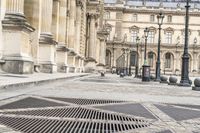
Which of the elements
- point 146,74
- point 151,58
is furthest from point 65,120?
point 151,58

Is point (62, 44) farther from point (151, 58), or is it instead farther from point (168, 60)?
point (168, 60)

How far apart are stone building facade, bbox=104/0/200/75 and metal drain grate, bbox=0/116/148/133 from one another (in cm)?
11648

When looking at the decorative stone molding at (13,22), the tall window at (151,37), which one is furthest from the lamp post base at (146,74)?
the tall window at (151,37)

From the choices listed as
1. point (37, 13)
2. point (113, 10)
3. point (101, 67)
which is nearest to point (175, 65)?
point (113, 10)

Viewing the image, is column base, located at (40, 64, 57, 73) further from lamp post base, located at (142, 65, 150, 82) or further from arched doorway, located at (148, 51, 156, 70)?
arched doorway, located at (148, 51, 156, 70)

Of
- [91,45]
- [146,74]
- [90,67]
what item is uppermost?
[91,45]

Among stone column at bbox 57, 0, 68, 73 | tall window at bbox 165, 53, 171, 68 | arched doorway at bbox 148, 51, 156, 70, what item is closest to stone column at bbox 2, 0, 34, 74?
stone column at bbox 57, 0, 68, 73

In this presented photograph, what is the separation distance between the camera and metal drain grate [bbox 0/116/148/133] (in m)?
5.82

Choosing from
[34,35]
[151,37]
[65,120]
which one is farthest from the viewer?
[151,37]

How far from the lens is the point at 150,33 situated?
133 meters

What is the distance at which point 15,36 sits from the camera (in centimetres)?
1631

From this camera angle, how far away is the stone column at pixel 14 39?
52.5 feet

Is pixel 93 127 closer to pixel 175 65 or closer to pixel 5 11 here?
pixel 5 11

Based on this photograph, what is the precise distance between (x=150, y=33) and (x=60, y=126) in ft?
420
